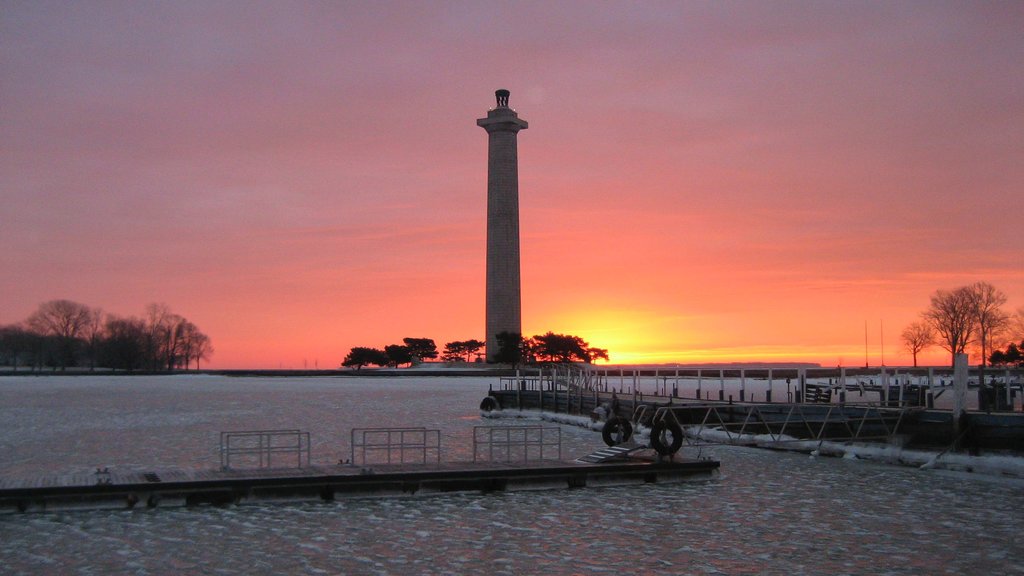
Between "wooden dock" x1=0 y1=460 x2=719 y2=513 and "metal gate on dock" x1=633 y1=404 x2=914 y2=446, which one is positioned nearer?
"wooden dock" x1=0 y1=460 x2=719 y2=513

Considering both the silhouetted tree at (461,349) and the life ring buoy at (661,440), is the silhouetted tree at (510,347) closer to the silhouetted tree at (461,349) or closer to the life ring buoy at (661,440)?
the silhouetted tree at (461,349)

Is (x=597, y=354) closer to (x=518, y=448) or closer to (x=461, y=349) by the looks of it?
(x=461, y=349)

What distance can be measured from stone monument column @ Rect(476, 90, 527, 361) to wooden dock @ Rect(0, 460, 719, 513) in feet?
362

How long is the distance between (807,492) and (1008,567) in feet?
32.8

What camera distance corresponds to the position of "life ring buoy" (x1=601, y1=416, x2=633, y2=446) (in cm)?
3503

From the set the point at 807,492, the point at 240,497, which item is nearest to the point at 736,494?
the point at 807,492

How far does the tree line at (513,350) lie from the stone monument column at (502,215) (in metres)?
4.33

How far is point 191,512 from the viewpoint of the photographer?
24.3 meters

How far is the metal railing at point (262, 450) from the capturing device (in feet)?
90.3

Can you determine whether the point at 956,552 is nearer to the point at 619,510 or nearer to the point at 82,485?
the point at 619,510

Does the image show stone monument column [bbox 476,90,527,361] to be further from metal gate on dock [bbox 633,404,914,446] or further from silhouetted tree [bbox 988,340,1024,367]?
metal gate on dock [bbox 633,404,914,446]

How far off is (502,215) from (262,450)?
4465 inches

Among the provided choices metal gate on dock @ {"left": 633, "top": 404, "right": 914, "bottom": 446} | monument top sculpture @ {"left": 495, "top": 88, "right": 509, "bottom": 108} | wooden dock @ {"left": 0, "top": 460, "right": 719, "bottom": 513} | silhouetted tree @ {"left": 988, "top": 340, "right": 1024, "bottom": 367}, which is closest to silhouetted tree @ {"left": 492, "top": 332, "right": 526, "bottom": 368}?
monument top sculpture @ {"left": 495, "top": 88, "right": 509, "bottom": 108}

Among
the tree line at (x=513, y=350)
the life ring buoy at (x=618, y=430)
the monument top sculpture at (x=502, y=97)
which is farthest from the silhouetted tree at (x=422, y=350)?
the life ring buoy at (x=618, y=430)
